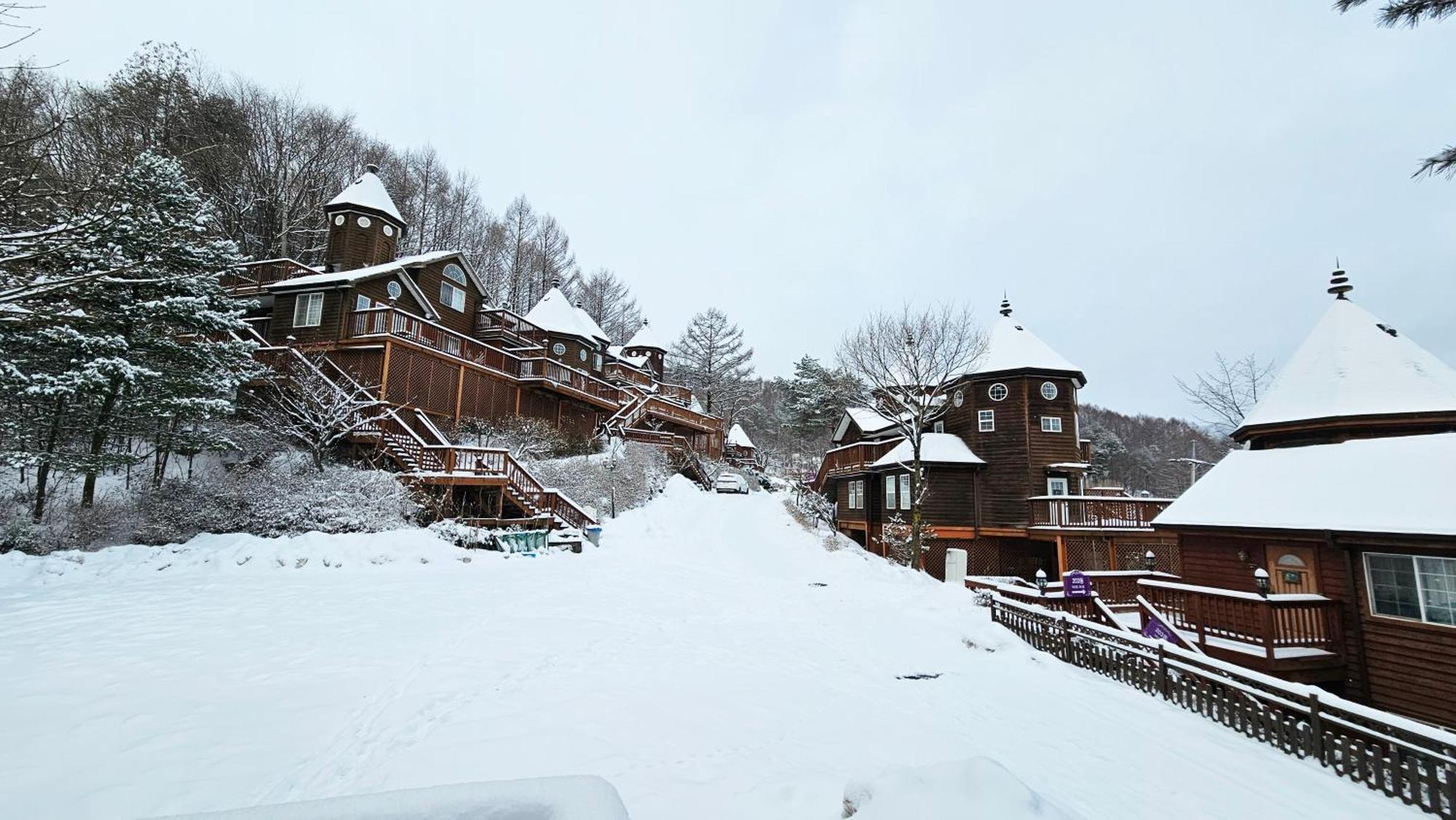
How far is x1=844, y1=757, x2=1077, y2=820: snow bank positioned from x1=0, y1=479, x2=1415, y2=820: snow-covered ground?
0.02m

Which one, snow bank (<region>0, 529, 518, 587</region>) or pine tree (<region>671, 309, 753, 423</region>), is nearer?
snow bank (<region>0, 529, 518, 587</region>)

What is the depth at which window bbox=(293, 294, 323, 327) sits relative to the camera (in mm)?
20469

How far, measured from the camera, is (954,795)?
2.52 metres

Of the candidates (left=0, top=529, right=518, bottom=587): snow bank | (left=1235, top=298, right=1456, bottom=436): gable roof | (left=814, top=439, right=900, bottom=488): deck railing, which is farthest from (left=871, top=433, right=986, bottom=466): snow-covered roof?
(left=0, top=529, right=518, bottom=587): snow bank

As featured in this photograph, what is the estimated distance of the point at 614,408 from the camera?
1129 inches

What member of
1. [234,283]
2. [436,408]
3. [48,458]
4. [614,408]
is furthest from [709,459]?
[48,458]

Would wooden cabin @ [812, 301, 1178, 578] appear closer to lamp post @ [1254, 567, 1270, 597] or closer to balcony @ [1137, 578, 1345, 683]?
balcony @ [1137, 578, 1345, 683]

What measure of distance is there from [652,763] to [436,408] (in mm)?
19252

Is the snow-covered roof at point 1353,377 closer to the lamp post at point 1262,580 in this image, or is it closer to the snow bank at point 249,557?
the lamp post at point 1262,580

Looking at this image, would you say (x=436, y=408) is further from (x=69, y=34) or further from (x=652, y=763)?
(x=652, y=763)

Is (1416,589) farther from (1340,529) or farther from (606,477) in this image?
(606,477)

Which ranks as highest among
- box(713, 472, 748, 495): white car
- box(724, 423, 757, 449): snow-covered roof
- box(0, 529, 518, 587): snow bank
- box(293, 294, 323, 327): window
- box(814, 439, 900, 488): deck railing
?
box(293, 294, 323, 327): window

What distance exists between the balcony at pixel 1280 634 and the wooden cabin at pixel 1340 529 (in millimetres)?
26

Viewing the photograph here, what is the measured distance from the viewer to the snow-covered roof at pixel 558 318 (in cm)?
3069
